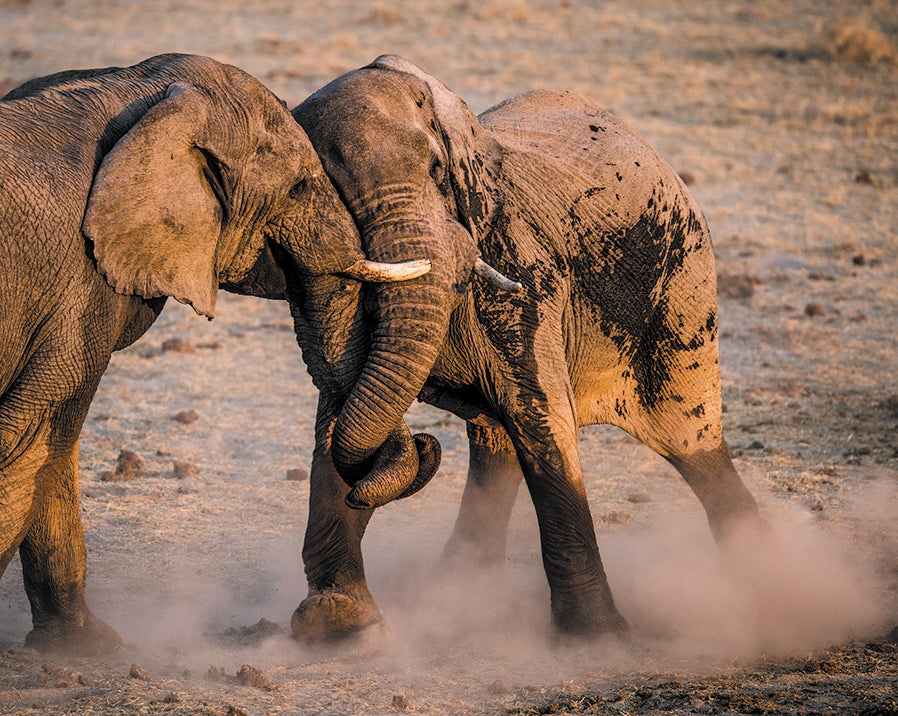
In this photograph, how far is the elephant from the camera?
4.50 meters

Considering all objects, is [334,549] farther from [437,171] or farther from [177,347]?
[177,347]

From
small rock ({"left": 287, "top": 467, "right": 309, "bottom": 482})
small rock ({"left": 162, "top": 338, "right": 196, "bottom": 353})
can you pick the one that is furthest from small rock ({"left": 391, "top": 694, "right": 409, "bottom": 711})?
small rock ({"left": 162, "top": 338, "right": 196, "bottom": 353})

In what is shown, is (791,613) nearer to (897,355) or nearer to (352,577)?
(352,577)

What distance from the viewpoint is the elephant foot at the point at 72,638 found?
546cm

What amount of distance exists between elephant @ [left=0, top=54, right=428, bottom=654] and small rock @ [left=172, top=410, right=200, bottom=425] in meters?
3.31

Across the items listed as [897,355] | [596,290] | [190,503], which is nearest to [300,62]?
[897,355]

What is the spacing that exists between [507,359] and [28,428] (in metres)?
1.76

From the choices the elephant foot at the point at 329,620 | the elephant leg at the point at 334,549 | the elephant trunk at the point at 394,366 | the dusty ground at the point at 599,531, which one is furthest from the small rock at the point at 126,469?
the elephant trunk at the point at 394,366

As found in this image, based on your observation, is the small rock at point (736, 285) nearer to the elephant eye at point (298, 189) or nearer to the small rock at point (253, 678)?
the elephant eye at point (298, 189)

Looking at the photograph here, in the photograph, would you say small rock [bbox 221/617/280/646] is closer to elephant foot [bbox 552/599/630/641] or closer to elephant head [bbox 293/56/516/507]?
elephant head [bbox 293/56/516/507]

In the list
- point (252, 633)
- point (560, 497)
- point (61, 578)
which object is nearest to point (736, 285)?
point (560, 497)

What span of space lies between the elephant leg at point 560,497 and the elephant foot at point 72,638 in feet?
5.59

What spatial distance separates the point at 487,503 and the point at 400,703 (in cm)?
175

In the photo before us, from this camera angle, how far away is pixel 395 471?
5168mm
